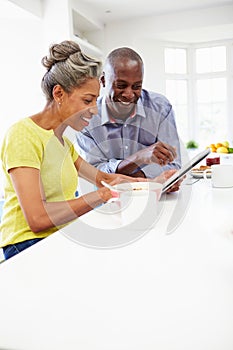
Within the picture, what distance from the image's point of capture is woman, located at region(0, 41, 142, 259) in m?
1.02

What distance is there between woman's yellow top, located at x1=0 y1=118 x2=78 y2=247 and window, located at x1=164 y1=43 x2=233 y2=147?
4.48m

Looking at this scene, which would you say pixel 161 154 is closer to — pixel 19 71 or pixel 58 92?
pixel 58 92

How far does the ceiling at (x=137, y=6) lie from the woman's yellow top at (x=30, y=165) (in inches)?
128

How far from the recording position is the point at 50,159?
1177 mm

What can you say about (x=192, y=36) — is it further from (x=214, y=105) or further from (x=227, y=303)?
(x=227, y=303)

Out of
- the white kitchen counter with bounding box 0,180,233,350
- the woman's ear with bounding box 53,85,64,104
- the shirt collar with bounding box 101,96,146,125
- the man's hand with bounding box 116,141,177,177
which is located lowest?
the white kitchen counter with bounding box 0,180,233,350

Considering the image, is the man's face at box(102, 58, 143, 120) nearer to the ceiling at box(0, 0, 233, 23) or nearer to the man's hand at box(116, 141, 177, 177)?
the man's hand at box(116, 141, 177, 177)

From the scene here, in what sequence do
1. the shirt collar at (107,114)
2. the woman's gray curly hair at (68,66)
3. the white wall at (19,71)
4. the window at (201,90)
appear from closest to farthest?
the woman's gray curly hair at (68,66), the shirt collar at (107,114), the white wall at (19,71), the window at (201,90)

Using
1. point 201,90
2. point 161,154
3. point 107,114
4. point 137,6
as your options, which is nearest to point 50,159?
point 161,154

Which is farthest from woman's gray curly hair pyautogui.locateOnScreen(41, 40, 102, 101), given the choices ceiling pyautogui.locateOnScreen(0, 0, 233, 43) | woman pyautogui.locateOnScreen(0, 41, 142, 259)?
ceiling pyautogui.locateOnScreen(0, 0, 233, 43)

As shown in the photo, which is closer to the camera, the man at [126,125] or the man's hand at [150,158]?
the man's hand at [150,158]

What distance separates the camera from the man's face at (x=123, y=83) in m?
1.53

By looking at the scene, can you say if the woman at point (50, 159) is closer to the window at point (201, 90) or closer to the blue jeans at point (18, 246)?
the blue jeans at point (18, 246)

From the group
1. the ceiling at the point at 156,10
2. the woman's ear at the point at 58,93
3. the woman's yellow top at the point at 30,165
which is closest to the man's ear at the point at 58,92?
the woman's ear at the point at 58,93
